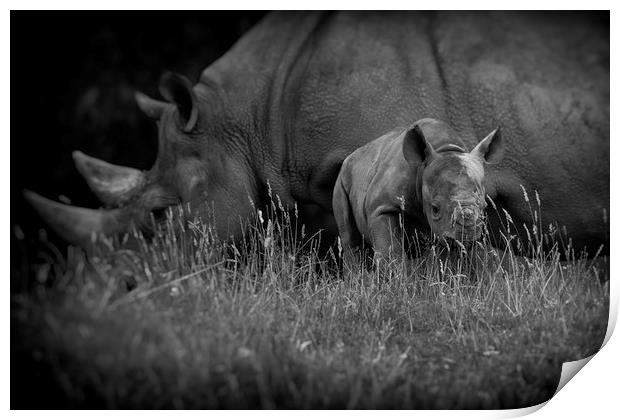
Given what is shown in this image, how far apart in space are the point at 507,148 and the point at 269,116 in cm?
134

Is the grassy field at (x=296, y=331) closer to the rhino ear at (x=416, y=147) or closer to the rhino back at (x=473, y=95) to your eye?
the rhino ear at (x=416, y=147)

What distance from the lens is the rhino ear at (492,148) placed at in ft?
14.4

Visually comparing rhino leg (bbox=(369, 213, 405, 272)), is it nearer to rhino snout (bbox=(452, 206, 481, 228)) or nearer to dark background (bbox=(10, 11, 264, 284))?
rhino snout (bbox=(452, 206, 481, 228))

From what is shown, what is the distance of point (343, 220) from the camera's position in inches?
199

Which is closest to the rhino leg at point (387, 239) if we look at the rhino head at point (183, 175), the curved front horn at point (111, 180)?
the rhino head at point (183, 175)

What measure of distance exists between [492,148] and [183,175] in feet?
6.00

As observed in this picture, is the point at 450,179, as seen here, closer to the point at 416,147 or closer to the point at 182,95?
the point at 416,147

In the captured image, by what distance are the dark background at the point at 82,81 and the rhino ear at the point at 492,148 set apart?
135 centimetres


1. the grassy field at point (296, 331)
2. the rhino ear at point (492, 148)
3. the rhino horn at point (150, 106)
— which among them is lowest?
the grassy field at point (296, 331)

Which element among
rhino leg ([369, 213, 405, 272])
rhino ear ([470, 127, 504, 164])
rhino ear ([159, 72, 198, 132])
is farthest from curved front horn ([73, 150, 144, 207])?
rhino ear ([470, 127, 504, 164])

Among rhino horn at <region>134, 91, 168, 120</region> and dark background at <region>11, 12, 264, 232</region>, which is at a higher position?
dark background at <region>11, 12, 264, 232</region>

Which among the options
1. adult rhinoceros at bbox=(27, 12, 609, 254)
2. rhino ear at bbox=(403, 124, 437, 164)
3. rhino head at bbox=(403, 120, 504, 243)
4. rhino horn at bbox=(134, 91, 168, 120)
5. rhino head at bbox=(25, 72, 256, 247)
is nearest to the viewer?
rhino head at bbox=(403, 120, 504, 243)

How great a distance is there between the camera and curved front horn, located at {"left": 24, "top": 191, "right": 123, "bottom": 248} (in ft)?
16.0

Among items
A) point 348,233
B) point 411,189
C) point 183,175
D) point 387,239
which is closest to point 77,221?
point 183,175
